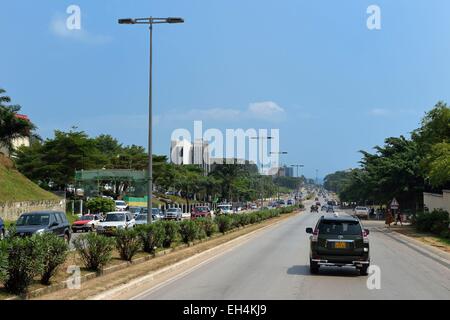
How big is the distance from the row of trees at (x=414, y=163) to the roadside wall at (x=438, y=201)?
3.37 ft

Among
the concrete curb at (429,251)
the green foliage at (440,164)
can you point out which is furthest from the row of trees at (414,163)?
the concrete curb at (429,251)

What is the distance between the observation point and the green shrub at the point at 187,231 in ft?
97.9

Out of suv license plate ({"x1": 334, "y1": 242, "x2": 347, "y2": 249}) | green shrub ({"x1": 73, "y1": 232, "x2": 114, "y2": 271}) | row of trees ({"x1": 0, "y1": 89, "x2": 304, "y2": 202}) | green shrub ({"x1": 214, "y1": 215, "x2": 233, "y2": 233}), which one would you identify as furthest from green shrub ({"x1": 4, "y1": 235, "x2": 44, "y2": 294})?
row of trees ({"x1": 0, "y1": 89, "x2": 304, "y2": 202})

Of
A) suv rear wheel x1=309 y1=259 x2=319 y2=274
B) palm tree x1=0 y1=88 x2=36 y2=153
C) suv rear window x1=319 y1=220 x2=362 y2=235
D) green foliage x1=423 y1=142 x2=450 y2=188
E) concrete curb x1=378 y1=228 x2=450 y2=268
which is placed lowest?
concrete curb x1=378 y1=228 x2=450 y2=268

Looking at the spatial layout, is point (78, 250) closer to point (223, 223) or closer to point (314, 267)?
point (314, 267)

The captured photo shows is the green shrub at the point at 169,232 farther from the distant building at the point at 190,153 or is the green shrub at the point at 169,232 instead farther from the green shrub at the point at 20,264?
the distant building at the point at 190,153

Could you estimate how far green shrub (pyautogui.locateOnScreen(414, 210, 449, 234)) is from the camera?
41562 mm

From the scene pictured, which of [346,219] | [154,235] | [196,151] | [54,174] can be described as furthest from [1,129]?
[196,151]

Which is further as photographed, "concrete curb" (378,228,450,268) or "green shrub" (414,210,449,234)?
"green shrub" (414,210,449,234)

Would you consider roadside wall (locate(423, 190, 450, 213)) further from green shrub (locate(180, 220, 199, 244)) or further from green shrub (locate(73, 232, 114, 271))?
green shrub (locate(73, 232, 114, 271))

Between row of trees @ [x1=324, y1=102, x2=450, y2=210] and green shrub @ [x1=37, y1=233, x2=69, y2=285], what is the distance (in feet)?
99.3

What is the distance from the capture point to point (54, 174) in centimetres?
7888

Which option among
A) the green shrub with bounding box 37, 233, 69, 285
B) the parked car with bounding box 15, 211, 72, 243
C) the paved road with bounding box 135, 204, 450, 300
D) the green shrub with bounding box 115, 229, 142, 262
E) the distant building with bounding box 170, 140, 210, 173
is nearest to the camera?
the paved road with bounding box 135, 204, 450, 300
